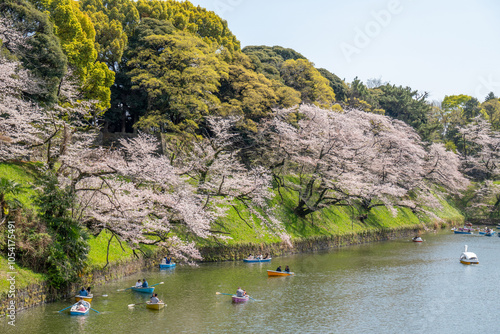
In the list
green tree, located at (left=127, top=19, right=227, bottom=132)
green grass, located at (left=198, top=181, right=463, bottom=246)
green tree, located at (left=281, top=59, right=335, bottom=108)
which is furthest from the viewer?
green tree, located at (left=281, top=59, right=335, bottom=108)

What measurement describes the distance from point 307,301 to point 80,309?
12.3 m

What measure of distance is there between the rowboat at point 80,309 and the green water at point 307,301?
13.1 inches

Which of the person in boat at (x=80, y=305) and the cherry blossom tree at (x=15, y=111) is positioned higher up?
the cherry blossom tree at (x=15, y=111)

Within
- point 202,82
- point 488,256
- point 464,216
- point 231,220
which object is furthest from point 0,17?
point 464,216

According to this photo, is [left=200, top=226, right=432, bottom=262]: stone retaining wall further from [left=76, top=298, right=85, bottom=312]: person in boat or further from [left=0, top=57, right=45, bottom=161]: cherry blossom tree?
[left=0, top=57, right=45, bottom=161]: cherry blossom tree

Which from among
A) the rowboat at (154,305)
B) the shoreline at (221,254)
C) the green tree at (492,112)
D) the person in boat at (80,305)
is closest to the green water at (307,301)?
the rowboat at (154,305)

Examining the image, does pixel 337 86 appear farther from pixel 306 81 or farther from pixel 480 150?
pixel 480 150

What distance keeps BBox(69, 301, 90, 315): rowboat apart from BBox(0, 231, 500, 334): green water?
333mm

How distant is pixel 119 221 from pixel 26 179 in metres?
7.24

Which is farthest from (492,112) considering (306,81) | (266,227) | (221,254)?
(221,254)

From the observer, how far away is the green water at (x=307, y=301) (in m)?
20.9

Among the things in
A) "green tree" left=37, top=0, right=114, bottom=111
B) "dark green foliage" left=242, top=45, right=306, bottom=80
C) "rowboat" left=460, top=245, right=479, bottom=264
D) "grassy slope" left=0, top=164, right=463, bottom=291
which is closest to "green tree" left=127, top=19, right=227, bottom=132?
"green tree" left=37, top=0, right=114, bottom=111

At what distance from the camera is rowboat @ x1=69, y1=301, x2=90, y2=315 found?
21.3 meters

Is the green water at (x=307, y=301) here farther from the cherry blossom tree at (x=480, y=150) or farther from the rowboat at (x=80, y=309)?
the cherry blossom tree at (x=480, y=150)
